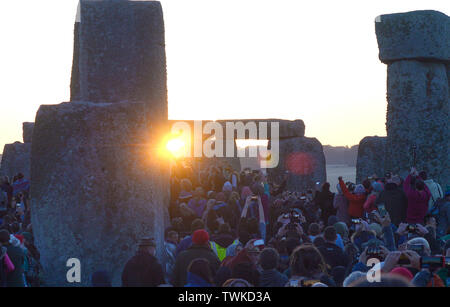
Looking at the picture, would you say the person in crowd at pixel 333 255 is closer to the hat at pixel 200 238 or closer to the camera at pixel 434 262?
the hat at pixel 200 238

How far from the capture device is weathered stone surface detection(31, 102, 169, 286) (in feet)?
26.9

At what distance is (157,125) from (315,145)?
15161mm

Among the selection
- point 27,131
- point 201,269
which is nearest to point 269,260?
point 201,269

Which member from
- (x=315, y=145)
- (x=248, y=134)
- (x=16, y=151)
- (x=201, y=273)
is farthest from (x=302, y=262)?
(x=248, y=134)

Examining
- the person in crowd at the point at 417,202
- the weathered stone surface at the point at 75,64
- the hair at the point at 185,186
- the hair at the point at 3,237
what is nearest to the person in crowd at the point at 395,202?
the person in crowd at the point at 417,202

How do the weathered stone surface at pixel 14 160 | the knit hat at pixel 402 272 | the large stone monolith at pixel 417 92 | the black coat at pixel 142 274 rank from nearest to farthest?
the knit hat at pixel 402 272 < the black coat at pixel 142 274 < the large stone monolith at pixel 417 92 < the weathered stone surface at pixel 14 160

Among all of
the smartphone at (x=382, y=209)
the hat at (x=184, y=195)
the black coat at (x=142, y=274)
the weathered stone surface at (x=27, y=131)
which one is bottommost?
the black coat at (x=142, y=274)

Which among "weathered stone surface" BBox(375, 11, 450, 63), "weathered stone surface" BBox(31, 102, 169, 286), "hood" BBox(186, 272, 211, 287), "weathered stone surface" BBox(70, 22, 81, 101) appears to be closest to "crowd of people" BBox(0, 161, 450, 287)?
"hood" BBox(186, 272, 211, 287)

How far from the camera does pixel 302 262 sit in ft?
20.0

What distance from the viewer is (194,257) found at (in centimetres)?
724

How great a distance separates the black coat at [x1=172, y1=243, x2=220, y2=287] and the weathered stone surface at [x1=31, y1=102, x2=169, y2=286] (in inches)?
42.9

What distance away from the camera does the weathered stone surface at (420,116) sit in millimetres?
14812

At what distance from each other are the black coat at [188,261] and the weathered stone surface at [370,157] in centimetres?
1506

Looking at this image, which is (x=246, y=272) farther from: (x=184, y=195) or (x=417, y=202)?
(x=184, y=195)
